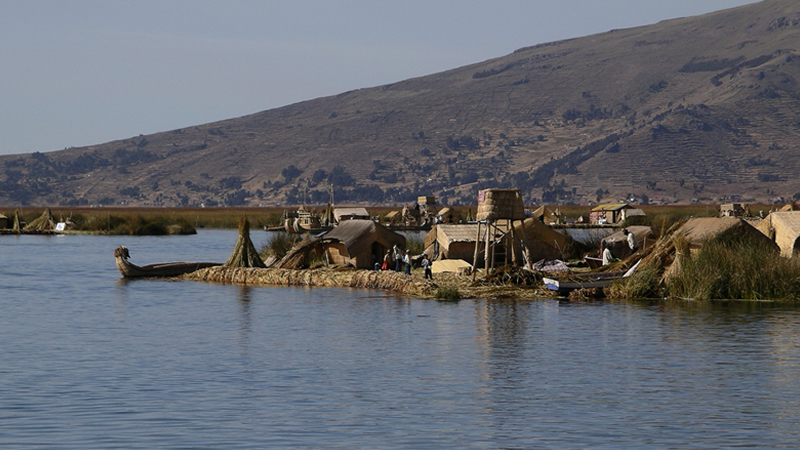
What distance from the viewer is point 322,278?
117 feet

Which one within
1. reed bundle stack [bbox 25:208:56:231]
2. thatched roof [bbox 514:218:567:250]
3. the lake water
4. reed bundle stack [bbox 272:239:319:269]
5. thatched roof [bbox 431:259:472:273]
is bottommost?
the lake water

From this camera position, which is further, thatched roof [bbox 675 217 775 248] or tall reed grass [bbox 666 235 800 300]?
thatched roof [bbox 675 217 775 248]

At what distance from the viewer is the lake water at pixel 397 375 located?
13383mm

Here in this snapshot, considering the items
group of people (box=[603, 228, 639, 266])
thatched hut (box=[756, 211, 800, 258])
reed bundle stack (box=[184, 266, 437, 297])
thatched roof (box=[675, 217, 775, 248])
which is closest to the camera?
thatched roof (box=[675, 217, 775, 248])

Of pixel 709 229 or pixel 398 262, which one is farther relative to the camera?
pixel 398 262

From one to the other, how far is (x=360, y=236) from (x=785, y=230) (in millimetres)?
14045

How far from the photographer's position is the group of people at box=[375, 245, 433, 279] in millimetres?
34344

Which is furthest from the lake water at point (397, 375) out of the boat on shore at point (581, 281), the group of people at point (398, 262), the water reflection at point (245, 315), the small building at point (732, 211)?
the small building at point (732, 211)

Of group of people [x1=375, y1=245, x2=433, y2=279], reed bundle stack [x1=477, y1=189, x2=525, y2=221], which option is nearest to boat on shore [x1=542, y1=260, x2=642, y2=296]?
reed bundle stack [x1=477, y1=189, x2=525, y2=221]

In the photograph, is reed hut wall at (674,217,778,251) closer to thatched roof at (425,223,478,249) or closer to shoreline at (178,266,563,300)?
shoreline at (178,266,563,300)

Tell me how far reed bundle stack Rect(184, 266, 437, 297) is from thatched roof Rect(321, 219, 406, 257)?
1.33 meters

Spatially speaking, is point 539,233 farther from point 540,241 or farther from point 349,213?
point 349,213

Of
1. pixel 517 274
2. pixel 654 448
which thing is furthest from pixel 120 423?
pixel 517 274

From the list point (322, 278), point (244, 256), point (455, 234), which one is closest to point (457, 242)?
point (455, 234)
